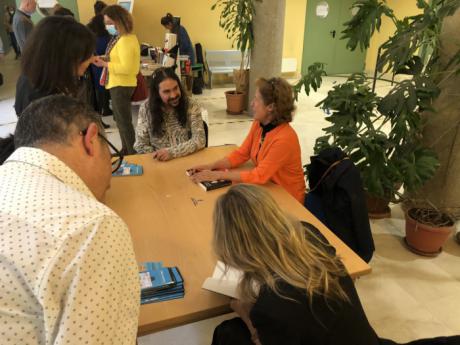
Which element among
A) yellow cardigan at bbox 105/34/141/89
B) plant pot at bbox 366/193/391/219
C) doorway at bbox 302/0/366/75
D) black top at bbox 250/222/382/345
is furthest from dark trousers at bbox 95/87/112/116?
doorway at bbox 302/0/366/75

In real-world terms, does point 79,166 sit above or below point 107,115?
above

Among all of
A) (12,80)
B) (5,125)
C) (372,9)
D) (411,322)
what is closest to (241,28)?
(372,9)

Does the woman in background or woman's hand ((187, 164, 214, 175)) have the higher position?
the woman in background

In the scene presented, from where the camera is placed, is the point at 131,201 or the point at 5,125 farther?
the point at 5,125

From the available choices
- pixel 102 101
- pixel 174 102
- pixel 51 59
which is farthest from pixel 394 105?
pixel 102 101

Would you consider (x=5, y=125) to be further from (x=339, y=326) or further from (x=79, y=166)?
(x=339, y=326)

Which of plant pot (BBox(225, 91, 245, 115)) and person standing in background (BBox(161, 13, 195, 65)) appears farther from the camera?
person standing in background (BBox(161, 13, 195, 65))

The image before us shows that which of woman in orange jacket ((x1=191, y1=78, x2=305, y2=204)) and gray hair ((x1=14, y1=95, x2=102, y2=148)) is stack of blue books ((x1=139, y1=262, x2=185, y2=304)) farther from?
woman in orange jacket ((x1=191, y1=78, x2=305, y2=204))

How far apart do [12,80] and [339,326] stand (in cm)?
898

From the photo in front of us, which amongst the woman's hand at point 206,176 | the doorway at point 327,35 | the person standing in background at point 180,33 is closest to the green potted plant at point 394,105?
the woman's hand at point 206,176

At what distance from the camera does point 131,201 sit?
170 cm

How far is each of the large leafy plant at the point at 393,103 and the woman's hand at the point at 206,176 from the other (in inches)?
35.8

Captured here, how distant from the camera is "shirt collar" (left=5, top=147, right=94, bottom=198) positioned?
30.1 inches

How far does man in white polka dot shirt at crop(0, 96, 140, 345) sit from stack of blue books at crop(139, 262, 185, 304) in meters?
0.40
